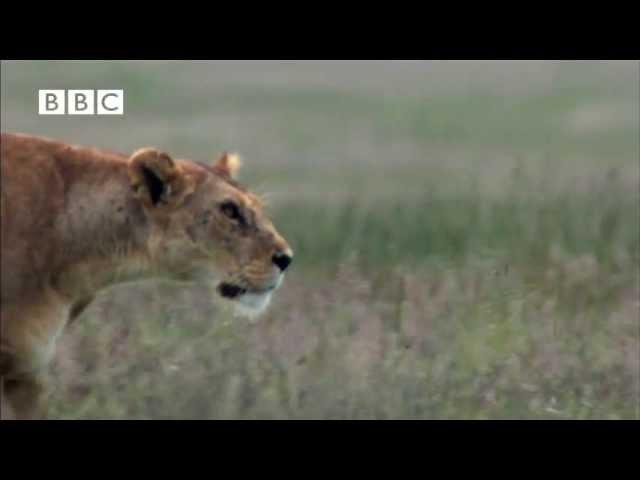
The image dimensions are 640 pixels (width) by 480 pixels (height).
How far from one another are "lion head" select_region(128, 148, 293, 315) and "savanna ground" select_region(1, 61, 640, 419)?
654mm

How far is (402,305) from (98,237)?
218 cm

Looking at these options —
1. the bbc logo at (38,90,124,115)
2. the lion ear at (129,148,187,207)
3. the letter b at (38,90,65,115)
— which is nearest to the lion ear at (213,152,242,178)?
the lion ear at (129,148,187,207)

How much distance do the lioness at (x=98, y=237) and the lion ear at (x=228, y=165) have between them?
9 cm

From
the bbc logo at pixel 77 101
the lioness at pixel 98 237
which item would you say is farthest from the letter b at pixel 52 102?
the lioness at pixel 98 237

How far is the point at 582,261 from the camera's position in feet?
36.8

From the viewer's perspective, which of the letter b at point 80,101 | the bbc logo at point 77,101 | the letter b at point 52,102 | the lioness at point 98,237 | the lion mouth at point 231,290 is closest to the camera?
the lioness at point 98,237

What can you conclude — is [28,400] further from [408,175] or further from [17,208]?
[408,175]

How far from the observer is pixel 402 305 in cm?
1043

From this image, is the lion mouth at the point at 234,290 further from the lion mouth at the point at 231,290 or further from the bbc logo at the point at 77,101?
the bbc logo at the point at 77,101

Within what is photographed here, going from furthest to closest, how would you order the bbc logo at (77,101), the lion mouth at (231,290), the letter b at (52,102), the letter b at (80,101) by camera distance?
the letter b at (52,102), the bbc logo at (77,101), the letter b at (80,101), the lion mouth at (231,290)

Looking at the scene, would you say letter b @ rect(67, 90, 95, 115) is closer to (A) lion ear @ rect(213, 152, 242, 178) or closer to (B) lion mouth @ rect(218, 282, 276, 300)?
(A) lion ear @ rect(213, 152, 242, 178)

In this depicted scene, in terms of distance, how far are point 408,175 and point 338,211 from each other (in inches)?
84.8

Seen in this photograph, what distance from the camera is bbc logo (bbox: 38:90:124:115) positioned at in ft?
41.7

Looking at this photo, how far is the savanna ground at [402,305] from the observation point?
9.43 m
